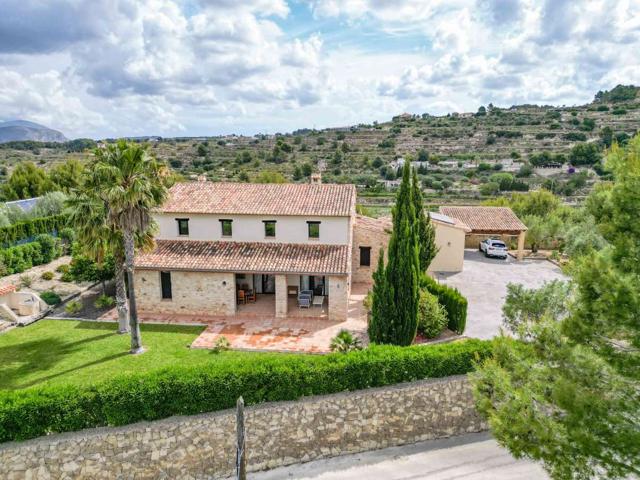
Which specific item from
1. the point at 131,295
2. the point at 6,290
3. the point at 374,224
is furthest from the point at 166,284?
the point at 374,224

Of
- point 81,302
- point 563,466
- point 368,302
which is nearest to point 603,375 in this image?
point 563,466

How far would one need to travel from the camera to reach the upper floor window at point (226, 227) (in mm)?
24781

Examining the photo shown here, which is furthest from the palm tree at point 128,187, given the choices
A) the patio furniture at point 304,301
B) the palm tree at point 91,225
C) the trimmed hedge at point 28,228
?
the trimmed hedge at point 28,228

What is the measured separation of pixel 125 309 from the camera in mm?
20891

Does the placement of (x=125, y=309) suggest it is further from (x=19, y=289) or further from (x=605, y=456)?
(x=605, y=456)

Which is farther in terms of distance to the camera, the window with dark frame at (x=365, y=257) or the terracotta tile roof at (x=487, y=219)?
the terracotta tile roof at (x=487, y=219)

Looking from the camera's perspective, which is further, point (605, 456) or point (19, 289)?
point (19, 289)

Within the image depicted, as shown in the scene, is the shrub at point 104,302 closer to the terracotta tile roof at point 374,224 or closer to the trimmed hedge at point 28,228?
the trimmed hedge at point 28,228

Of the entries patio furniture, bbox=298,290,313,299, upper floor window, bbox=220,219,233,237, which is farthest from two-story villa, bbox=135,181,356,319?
patio furniture, bbox=298,290,313,299

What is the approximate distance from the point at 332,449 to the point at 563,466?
8.02 m

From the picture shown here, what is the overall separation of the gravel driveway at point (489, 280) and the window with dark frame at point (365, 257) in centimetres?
541

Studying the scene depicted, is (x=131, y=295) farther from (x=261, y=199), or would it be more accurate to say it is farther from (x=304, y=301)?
(x=261, y=199)

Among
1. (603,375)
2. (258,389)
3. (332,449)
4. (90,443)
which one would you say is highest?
(603,375)

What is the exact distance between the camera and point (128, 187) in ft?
56.2
